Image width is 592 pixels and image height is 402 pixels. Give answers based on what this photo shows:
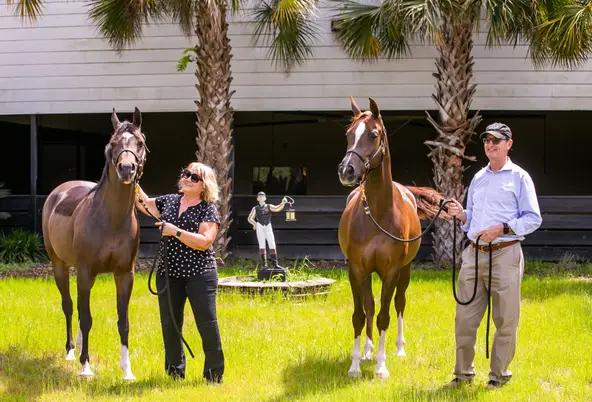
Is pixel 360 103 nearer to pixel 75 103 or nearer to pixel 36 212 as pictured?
pixel 75 103

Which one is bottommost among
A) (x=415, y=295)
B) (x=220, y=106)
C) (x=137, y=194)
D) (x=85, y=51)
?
(x=415, y=295)

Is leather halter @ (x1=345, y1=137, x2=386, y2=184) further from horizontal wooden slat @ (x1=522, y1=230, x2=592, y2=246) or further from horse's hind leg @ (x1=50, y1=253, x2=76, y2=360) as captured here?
horizontal wooden slat @ (x1=522, y1=230, x2=592, y2=246)

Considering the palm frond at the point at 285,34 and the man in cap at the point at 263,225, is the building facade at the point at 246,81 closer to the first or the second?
the palm frond at the point at 285,34

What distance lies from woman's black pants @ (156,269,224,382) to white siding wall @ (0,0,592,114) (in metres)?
10.5

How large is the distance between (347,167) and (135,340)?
11.2 ft

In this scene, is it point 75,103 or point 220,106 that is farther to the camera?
point 75,103

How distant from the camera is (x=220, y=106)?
14.5 metres

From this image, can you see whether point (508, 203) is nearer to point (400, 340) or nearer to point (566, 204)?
point (400, 340)

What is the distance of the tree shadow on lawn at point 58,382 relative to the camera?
5.86 metres

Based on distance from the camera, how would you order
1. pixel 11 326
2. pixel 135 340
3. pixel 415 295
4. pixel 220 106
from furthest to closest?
1. pixel 220 106
2. pixel 415 295
3. pixel 11 326
4. pixel 135 340

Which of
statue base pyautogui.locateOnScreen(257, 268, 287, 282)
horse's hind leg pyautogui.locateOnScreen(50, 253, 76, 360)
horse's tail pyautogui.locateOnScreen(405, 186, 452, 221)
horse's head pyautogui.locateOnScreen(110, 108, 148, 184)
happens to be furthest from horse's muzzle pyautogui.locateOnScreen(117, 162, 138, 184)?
statue base pyautogui.locateOnScreen(257, 268, 287, 282)

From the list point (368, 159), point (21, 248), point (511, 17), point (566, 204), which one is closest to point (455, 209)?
point (368, 159)

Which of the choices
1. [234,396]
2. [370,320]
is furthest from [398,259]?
[234,396]

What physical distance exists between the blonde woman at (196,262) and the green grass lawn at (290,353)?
38 cm
